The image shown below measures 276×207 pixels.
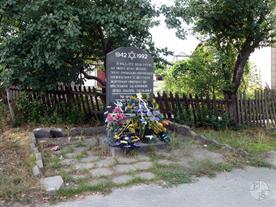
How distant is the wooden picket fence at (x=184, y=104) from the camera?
8961mm

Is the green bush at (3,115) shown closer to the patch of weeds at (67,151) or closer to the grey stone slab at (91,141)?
the grey stone slab at (91,141)

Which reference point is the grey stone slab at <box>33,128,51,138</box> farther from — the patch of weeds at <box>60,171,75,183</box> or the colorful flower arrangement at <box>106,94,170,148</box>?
the patch of weeds at <box>60,171,75,183</box>

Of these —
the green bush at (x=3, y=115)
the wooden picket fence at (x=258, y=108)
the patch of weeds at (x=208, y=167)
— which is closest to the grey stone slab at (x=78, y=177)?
the patch of weeds at (x=208, y=167)

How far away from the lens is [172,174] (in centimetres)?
509

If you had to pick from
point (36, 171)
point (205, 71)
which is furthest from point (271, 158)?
point (36, 171)

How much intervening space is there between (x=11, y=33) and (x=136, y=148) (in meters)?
4.08

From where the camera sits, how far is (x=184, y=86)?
9930mm

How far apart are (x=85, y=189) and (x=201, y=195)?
148 centimetres

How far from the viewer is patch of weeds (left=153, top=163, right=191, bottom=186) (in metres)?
4.90

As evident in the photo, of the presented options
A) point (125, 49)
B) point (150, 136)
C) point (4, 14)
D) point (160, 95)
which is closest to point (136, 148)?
point (150, 136)

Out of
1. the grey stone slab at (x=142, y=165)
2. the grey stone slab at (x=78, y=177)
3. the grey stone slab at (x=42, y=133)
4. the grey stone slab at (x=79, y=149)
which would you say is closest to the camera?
the grey stone slab at (x=78, y=177)

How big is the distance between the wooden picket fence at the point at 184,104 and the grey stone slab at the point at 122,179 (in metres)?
4.04

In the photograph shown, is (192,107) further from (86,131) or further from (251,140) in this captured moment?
(86,131)

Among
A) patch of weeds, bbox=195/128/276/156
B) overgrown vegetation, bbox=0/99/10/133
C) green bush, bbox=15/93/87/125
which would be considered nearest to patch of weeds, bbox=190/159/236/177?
patch of weeds, bbox=195/128/276/156
